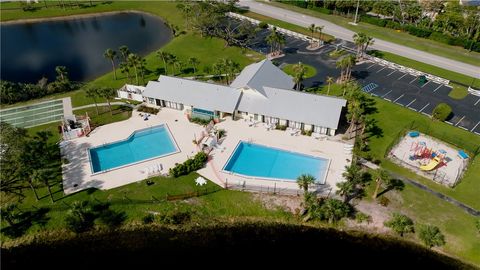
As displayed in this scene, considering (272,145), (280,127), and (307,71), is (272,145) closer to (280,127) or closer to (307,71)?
(280,127)

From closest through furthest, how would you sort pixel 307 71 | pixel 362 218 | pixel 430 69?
pixel 362 218, pixel 430 69, pixel 307 71

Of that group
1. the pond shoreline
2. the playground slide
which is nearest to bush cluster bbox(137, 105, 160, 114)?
the playground slide

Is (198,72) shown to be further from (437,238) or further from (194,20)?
(437,238)

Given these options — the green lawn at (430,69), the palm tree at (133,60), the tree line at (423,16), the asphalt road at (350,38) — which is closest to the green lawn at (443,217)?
the green lawn at (430,69)

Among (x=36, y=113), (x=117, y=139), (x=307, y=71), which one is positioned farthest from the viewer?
(x=307, y=71)

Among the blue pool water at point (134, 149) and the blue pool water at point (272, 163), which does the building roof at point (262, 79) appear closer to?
the blue pool water at point (272, 163)

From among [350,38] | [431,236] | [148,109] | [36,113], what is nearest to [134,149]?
[148,109]
